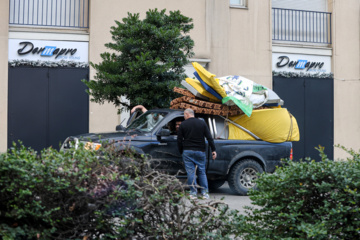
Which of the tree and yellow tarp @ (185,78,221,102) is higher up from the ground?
the tree

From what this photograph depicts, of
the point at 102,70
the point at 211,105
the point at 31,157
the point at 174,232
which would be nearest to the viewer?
the point at 31,157

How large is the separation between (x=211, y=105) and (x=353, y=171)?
7.50 metres

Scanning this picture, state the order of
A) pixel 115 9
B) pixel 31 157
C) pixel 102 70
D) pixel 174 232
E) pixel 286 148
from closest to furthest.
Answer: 1. pixel 31 157
2. pixel 174 232
3. pixel 286 148
4. pixel 102 70
5. pixel 115 9

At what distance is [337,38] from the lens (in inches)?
850

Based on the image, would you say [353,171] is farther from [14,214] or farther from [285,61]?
[285,61]

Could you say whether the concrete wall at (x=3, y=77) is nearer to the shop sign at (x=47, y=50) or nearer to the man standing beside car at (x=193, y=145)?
the shop sign at (x=47, y=50)

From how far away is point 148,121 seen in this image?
11.9m

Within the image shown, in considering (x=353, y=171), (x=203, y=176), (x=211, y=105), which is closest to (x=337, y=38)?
(x=211, y=105)

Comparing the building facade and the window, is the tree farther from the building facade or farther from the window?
the window

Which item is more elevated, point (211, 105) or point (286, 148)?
point (211, 105)

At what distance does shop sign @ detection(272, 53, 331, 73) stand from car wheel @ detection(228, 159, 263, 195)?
28.3ft

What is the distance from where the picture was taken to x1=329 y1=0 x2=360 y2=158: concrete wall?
850 inches

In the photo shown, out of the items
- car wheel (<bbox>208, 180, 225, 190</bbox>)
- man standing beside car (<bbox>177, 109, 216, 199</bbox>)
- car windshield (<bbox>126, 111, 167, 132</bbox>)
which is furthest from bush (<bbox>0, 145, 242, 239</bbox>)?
car wheel (<bbox>208, 180, 225, 190</bbox>)

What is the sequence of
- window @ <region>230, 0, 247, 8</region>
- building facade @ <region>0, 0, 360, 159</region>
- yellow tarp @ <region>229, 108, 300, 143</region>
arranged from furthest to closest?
1. window @ <region>230, 0, 247, 8</region>
2. building facade @ <region>0, 0, 360, 159</region>
3. yellow tarp @ <region>229, 108, 300, 143</region>
